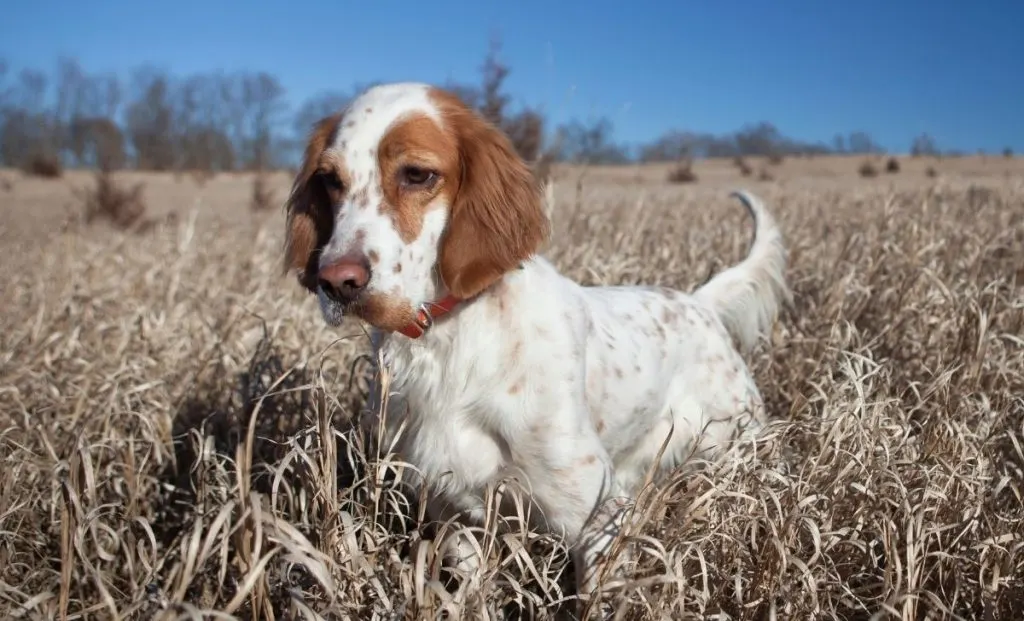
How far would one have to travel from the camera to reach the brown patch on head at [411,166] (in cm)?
179

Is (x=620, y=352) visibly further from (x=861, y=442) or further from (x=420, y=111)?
(x=420, y=111)

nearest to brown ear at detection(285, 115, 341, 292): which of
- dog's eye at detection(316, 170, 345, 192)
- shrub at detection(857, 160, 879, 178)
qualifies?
dog's eye at detection(316, 170, 345, 192)

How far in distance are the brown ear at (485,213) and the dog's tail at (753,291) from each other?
115 centimetres

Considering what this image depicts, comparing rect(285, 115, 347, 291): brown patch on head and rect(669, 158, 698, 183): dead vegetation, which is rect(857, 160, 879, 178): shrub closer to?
rect(669, 158, 698, 183): dead vegetation

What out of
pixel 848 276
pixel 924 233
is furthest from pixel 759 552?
pixel 924 233

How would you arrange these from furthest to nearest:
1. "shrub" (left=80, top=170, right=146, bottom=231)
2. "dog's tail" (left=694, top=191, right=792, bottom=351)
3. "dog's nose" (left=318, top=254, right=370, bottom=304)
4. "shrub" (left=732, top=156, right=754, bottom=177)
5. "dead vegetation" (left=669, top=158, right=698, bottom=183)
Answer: "shrub" (left=732, top=156, right=754, bottom=177) < "dead vegetation" (left=669, top=158, right=698, bottom=183) < "shrub" (left=80, top=170, right=146, bottom=231) < "dog's tail" (left=694, top=191, right=792, bottom=351) < "dog's nose" (left=318, top=254, right=370, bottom=304)

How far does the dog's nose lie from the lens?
5.29ft

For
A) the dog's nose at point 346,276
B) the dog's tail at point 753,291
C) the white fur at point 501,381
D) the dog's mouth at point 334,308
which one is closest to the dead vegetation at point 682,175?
the dog's tail at point 753,291

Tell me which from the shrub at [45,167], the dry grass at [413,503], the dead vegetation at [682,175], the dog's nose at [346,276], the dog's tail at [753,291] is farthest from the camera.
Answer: the shrub at [45,167]

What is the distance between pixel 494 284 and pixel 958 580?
125cm

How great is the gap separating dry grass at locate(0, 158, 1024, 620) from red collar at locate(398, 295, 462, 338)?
0.27 meters

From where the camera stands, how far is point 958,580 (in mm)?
1812

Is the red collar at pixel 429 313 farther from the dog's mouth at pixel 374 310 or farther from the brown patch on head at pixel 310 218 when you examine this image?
Result: the brown patch on head at pixel 310 218

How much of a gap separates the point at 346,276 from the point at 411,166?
0.34m
